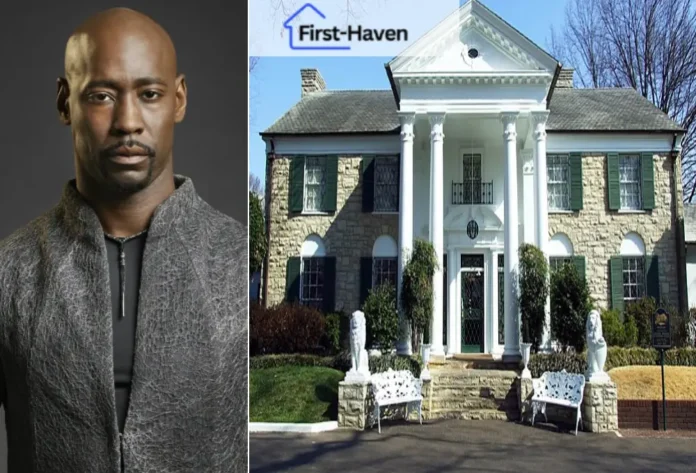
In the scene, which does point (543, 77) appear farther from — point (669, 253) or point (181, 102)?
point (181, 102)

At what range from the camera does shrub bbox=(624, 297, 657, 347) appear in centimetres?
318

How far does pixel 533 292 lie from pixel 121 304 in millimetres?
2229

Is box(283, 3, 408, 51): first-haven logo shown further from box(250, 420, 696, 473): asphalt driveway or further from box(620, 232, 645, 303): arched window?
box(250, 420, 696, 473): asphalt driveway

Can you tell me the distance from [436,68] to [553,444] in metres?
1.90

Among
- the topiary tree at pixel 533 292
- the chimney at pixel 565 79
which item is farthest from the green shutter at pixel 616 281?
the chimney at pixel 565 79

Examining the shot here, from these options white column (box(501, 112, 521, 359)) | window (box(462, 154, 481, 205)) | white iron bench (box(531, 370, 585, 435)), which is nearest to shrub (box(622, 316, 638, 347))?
white iron bench (box(531, 370, 585, 435))

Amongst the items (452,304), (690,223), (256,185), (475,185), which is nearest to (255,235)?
(256,185)

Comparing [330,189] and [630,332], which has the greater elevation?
[330,189]

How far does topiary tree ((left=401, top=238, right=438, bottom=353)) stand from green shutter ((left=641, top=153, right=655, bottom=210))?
3.52 feet

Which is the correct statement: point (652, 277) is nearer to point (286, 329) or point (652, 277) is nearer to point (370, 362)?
point (370, 362)

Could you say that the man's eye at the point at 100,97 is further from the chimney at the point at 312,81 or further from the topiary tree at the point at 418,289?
the topiary tree at the point at 418,289

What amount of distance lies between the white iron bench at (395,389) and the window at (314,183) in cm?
95

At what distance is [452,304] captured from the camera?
3.78 metres

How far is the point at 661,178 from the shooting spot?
337 cm
